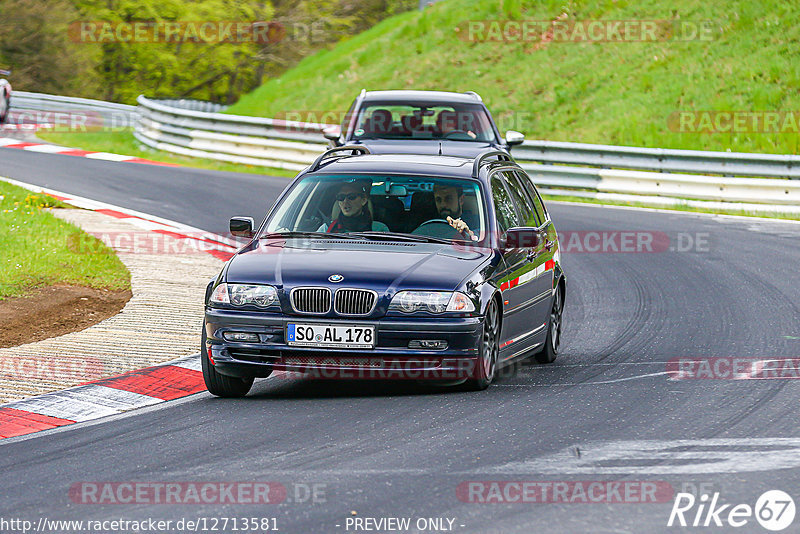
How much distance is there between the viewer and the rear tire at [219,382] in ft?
27.0

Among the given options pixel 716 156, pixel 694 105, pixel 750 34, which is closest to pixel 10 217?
pixel 716 156

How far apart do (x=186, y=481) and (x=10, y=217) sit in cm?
1042

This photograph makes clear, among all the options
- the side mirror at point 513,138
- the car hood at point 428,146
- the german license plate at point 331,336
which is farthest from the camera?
the side mirror at point 513,138

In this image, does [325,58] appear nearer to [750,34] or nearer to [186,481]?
[750,34]

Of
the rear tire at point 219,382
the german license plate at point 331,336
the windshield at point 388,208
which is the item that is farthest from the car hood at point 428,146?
the german license plate at point 331,336

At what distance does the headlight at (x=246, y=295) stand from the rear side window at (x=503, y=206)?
2009 mm

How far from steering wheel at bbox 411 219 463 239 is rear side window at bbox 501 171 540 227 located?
101 cm

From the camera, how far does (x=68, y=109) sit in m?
35.7

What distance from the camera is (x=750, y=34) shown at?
95.7ft

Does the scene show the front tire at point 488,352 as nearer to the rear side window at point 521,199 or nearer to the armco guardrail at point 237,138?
the rear side window at point 521,199

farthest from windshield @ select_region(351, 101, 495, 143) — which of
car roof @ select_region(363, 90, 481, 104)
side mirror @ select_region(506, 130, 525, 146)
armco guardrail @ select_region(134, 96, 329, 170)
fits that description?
armco guardrail @ select_region(134, 96, 329, 170)

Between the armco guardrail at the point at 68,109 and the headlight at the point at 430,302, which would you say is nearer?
the headlight at the point at 430,302

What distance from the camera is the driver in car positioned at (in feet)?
29.7

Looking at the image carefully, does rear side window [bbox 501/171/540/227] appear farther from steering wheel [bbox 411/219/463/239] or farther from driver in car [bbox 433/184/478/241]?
steering wheel [bbox 411/219/463/239]
